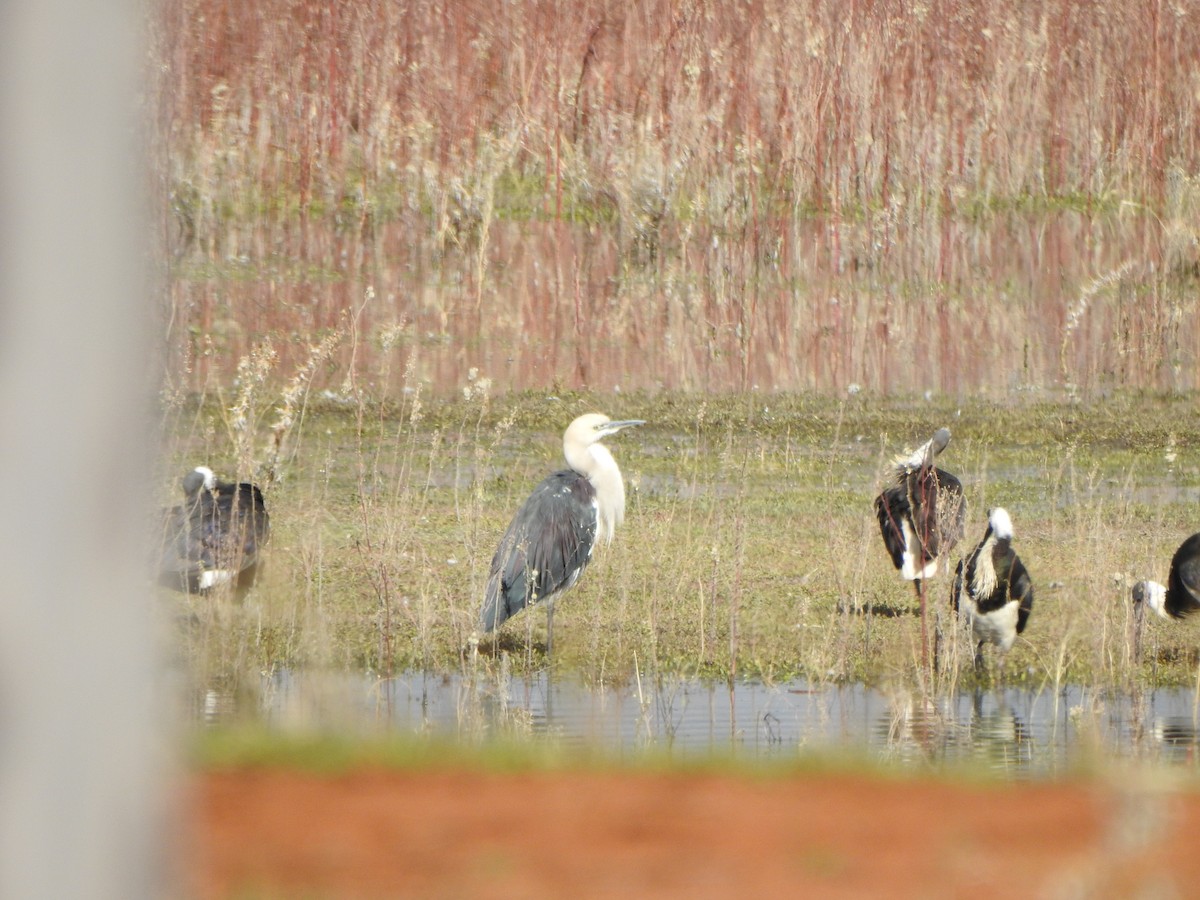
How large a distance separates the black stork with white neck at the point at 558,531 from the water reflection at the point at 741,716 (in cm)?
40

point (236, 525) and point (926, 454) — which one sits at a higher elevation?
point (926, 454)

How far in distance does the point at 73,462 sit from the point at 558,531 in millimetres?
7363

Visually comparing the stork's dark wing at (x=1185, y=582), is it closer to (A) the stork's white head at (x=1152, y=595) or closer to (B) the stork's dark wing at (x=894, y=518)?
(A) the stork's white head at (x=1152, y=595)

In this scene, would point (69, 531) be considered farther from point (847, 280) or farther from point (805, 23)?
point (805, 23)

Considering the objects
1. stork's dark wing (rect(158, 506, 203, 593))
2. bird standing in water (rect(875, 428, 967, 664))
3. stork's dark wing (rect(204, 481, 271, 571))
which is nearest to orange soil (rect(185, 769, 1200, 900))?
stork's dark wing (rect(204, 481, 271, 571))

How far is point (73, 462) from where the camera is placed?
1881mm

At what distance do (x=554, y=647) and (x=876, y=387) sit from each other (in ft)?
28.0

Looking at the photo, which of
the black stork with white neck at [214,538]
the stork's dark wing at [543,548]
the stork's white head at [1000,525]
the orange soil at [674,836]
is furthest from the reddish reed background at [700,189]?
the orange soil at [674,836]

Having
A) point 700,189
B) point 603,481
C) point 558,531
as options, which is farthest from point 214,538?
point 700,189

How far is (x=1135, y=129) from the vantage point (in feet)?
83.0

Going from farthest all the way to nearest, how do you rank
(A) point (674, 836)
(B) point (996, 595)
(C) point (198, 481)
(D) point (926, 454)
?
(D) point (926, 454) → (C) point (198, 481) → (B) point (996, 595) → (A) point (674, 836)

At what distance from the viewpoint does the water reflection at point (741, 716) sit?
677 cm

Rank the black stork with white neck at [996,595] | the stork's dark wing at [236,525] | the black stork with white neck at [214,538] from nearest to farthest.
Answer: the black stork with white neck at [214,538] < the stork's dark wing at [236,525] < the black stork with white neck at [996,595]

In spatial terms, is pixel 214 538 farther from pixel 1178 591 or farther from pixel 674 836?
pixel 1178 591
